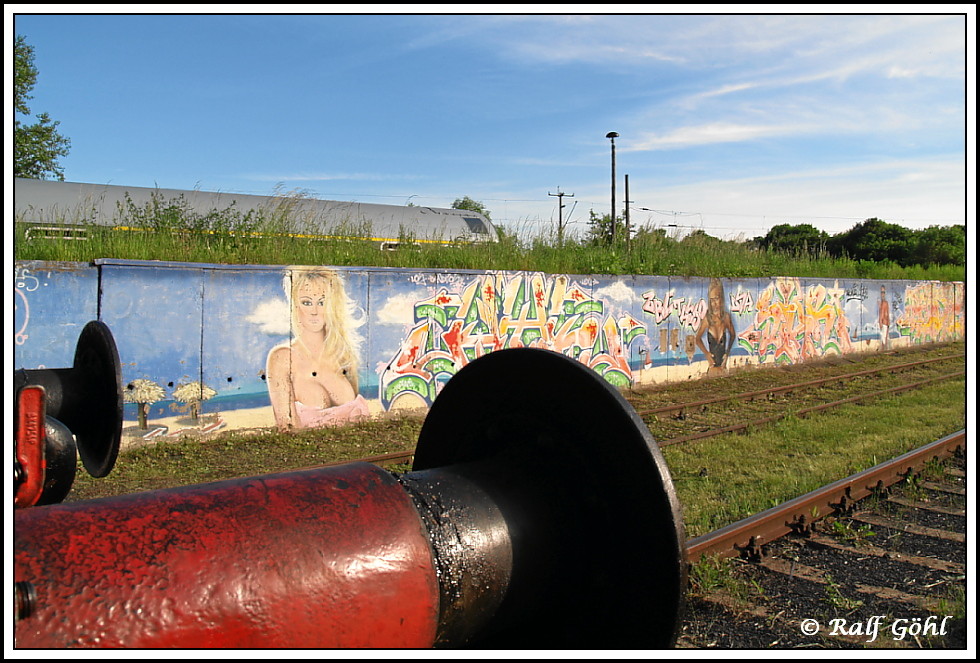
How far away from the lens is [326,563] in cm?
152

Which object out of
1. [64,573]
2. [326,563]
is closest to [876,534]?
[326,563]

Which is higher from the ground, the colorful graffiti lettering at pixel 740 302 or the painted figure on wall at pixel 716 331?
the colorful graffiti lettering at pixel 740 302

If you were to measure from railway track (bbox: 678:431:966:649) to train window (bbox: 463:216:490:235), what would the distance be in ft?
30.0

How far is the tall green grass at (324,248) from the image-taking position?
8.25 meters

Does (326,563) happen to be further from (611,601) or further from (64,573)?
(611,601)

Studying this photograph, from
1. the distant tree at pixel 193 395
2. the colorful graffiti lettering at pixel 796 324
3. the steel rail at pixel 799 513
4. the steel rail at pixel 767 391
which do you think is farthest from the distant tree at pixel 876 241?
the distant tree at pixel 193 395

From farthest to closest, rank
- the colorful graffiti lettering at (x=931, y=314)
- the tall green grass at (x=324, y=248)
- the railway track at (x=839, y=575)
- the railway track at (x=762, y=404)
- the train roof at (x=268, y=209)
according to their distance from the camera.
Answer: the colorful graffiti lettering at (x=931, y=314) → the train roof at (x=268, y=209) → the railway track at (x=762, y=404) → the tall green grass at (x=324, y=248) → the railway track at (x=839, y=575)

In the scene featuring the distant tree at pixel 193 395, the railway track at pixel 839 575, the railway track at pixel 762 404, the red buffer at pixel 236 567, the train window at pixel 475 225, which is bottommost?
the railway track at pixel 839 575

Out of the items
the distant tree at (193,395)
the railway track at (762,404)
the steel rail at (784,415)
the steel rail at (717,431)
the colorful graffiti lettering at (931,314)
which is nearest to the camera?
the steel rail at (717,431)

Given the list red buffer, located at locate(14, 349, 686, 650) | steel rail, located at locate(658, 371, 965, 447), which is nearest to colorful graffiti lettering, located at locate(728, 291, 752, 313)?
steel rail, located at locate(658, 371, 965, 447)

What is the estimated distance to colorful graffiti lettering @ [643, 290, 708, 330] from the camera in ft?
44.2

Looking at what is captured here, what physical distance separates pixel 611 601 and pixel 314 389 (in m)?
7.57

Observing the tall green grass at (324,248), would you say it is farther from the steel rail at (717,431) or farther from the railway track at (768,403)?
the steel rail at (717,431)

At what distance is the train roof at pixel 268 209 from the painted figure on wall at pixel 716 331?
4724 millimetres
